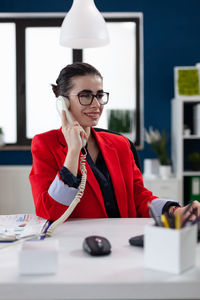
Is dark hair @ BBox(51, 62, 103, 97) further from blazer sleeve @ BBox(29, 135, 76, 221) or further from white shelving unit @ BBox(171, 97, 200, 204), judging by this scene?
white shelving unit @ BBox(171, 97, 200, 204)

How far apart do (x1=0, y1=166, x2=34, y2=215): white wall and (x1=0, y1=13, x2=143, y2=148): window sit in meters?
0.53

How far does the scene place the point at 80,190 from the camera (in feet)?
4.58

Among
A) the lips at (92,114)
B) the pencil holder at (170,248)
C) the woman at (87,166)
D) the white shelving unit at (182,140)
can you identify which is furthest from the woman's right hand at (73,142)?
the white shelving unit at (182,140)

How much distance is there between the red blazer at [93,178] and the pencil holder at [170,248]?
60 cm

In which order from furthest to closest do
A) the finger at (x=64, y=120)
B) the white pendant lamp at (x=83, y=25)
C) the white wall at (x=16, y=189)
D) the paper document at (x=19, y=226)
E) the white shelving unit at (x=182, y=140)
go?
the white wall at (x=16, y=189) < the white shelving unit at (x=182, y=140) < the white pendant lamp at (x=83, y=25) < the finger at (x=64, y=120) < the paper document at (x=19, y=226)

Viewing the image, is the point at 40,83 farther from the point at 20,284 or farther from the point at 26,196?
the point at 20,284

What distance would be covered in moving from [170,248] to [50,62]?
370cm

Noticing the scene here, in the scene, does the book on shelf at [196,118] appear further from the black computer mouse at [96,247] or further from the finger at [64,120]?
the black computer mouse at [96,247]

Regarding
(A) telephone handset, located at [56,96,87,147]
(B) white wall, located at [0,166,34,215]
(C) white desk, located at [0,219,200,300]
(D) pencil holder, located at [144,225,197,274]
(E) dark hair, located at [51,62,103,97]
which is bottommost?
(B) white wall, located at [0,166,34,215]

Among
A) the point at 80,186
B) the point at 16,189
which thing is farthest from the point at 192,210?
the point at 16,189

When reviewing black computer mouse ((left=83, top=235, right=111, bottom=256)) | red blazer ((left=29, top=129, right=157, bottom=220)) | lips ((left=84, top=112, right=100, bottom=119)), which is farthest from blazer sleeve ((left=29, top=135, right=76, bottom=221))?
black computer mouse ((left=83, top=235, right=111, bottom=256))

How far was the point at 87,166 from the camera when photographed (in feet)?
5.28

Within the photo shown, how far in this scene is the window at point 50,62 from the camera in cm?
423

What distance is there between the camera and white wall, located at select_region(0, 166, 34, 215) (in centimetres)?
387
